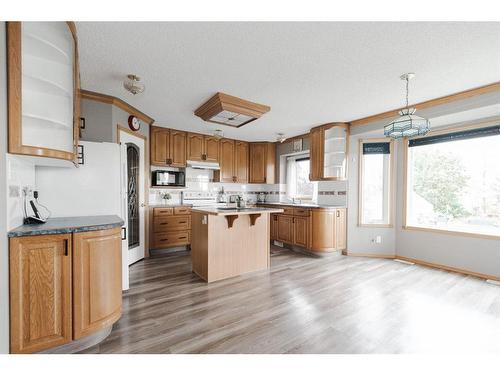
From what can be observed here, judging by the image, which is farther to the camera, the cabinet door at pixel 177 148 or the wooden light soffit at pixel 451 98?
→ the cabinet door at pixel 177 148

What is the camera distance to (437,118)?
10.7ft

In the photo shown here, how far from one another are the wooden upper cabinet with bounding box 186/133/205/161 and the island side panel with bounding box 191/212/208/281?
6.77 feet

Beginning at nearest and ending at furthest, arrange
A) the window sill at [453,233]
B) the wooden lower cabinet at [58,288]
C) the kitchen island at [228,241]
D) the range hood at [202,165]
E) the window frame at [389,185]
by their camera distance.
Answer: the wooden lower cabinet at [58,288] < the kitchen island at [228,241] < the window sill at [453,233] < the window frame at [389,185] < the range hood at [202,165]

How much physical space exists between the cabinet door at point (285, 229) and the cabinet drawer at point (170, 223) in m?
1.95

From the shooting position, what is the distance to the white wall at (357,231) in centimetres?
422

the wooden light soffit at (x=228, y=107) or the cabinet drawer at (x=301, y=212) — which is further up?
the wooden light soffit at (x=228, y=107)

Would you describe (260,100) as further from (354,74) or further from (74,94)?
(74,94)

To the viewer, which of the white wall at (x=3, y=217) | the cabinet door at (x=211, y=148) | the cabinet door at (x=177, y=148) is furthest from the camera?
the cabinet door at (x=211, y=148)

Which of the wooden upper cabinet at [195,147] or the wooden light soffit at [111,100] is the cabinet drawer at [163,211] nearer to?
the wooden upper cabinet at [195,147]

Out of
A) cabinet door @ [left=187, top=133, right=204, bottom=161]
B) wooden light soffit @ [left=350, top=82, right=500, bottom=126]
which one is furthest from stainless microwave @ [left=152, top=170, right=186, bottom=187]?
Answer: wooden light soffit @ [left=350, top=82, right=500, bottom=126]

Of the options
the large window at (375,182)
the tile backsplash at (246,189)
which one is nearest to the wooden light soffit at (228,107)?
the tile backsplash at (246,189)

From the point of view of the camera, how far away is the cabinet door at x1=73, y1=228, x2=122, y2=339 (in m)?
1.68

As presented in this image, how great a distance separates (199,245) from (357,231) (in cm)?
295

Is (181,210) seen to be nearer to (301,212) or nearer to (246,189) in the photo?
(246,189)
